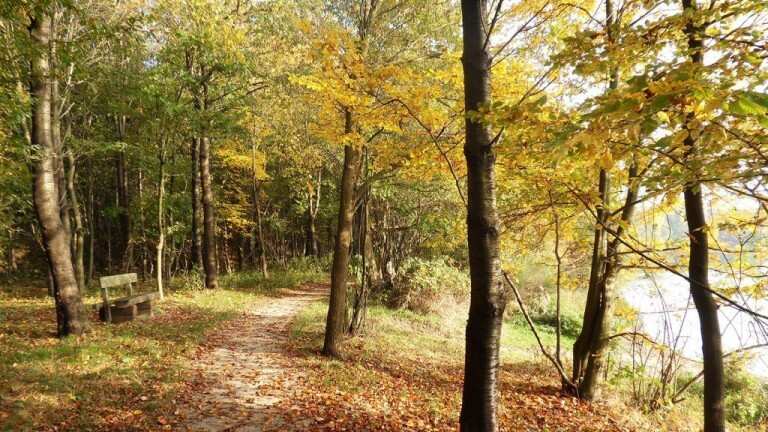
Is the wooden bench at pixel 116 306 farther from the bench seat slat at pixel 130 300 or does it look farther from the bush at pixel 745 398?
the bush at pixel 745 398

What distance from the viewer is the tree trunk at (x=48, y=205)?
6867 mm

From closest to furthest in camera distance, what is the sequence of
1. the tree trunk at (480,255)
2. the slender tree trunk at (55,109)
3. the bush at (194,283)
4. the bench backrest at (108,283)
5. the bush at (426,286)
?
the tree trunk at (480,255), the slender tree trunk at (55,109), the bench backrest at (108,283), the bush at (426,286), the bush at (194,283)

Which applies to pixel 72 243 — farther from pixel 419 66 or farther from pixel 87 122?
pixel 419 66

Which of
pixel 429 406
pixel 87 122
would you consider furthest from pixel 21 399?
pixel 87 122

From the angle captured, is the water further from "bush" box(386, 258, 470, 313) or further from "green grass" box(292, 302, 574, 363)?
"bush" box(386, 258, 470, 313)

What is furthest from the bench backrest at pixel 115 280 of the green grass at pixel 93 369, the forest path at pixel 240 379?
the forest path at pixel 240 379

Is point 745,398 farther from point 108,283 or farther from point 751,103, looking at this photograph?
point 108,283

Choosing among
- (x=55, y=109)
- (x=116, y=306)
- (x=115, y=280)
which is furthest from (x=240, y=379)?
(x=55, y=109)

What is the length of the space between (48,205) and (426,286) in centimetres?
1011

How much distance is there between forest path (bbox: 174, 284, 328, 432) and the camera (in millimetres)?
4926

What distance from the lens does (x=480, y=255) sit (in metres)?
3.04

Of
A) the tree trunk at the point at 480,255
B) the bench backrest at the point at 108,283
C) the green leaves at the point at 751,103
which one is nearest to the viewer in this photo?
the green leaves at the point at 751,103

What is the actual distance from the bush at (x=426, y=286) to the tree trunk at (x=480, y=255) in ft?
34.0

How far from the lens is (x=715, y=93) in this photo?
6.41 ft
